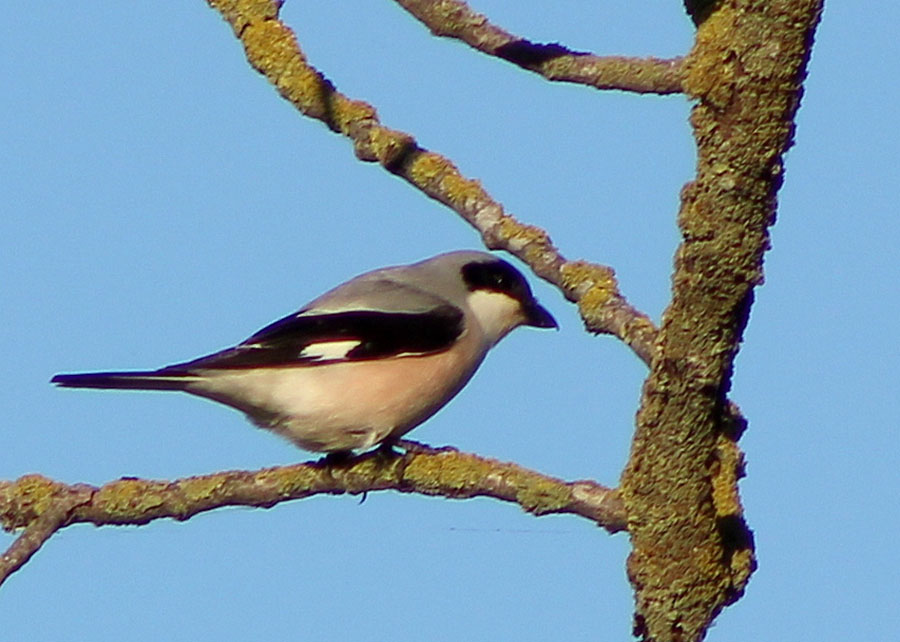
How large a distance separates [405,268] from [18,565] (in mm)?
3300

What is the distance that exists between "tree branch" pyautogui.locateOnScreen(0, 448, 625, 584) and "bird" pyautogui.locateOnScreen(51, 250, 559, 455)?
35.3 inches

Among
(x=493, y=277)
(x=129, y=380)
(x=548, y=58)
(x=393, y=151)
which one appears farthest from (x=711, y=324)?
(x=493, y=277)

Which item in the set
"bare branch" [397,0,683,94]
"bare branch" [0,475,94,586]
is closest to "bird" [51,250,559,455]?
"bare branch" [0,475,94,586]

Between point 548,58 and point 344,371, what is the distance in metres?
1.94

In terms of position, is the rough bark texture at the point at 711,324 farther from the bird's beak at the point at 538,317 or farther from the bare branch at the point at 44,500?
the bird's beak at the point at 538,317

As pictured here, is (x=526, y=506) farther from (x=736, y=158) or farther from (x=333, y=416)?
(x=333, y=416)

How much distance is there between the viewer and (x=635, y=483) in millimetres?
2945

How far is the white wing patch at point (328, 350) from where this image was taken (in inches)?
204

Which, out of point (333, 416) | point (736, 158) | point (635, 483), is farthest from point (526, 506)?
point (333, 416)

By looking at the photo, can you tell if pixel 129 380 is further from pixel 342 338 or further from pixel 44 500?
pixel 44 500

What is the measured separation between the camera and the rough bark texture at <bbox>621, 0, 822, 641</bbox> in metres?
2.27

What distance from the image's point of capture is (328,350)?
5219 millimetres

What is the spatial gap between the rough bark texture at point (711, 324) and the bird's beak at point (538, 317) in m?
3.03

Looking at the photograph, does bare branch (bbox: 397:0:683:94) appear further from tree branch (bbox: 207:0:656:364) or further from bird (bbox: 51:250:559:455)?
bird (bbox: 51:250:559:455)
